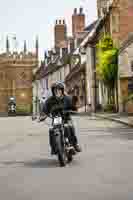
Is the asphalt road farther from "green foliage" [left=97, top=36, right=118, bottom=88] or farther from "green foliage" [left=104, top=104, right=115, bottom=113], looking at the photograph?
"green foliage" [left=104, top=104, right=115, bottom=113]

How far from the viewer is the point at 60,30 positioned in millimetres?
100875

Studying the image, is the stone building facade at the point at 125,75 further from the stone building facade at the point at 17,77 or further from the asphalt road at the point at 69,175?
the stone building facade at the point at 17,77

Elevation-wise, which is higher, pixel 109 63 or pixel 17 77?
pixel 17 77

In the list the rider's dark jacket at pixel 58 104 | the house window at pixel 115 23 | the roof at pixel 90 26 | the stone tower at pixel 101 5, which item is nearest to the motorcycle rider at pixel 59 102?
the rider's dark jacket at pixel 58 104

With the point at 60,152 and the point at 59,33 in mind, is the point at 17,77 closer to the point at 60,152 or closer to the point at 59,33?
the point at 59,33

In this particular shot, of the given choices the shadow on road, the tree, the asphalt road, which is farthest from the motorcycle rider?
the tree

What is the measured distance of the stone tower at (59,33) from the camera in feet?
327

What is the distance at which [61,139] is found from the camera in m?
12.6

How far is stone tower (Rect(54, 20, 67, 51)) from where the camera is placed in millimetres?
99619

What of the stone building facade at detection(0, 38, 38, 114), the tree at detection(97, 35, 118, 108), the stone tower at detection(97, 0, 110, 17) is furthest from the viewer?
the stone building facade at detection(0, 38, 38, 114)

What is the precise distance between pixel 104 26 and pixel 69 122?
5123cm

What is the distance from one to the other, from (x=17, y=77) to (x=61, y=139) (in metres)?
110

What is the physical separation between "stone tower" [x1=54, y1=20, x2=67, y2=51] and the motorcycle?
87069 millimetres

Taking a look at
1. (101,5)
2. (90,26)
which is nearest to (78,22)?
(90,26)
